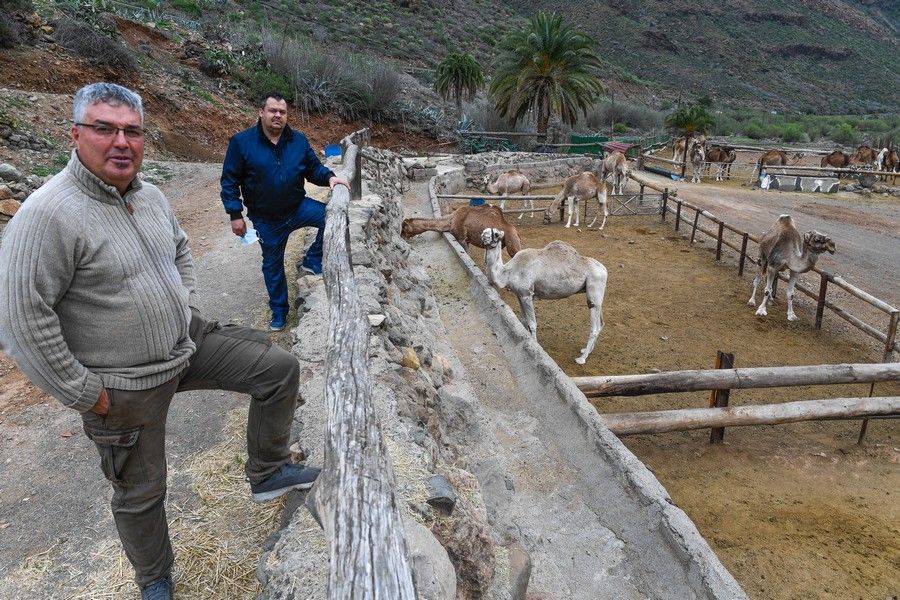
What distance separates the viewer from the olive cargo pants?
2068 millimetres

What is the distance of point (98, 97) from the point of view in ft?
6.33

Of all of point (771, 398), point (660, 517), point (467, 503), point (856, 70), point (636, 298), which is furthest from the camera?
point (856, 70)

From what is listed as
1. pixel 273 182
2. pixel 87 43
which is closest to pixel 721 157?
pixel 87 43

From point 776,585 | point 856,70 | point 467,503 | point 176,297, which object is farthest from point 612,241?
point 856,70

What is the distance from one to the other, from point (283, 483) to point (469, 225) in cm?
781

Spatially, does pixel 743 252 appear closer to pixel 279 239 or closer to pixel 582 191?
pixel 582 191

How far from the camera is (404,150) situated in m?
23.7

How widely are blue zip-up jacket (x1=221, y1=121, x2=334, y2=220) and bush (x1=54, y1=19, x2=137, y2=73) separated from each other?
16.4m

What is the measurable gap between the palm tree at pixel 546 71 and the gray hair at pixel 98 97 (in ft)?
84.0

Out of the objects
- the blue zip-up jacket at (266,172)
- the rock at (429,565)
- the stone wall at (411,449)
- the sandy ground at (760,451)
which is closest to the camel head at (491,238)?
the stone wall at (411,449)

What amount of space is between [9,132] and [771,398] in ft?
43.3

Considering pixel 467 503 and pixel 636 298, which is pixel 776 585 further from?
pixel 636 298

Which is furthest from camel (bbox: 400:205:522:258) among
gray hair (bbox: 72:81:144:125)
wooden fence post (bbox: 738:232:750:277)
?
gray hair (bbox: 72:81:144:125)

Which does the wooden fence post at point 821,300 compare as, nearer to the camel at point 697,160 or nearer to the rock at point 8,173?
the rock at point 8,173
